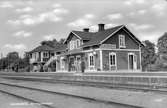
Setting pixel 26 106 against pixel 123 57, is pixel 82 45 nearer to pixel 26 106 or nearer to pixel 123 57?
pixel 123 57

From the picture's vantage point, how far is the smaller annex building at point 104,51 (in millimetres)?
35844

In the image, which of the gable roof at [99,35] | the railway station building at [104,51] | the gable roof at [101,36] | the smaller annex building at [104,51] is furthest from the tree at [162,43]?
the gable roof at [101,36]

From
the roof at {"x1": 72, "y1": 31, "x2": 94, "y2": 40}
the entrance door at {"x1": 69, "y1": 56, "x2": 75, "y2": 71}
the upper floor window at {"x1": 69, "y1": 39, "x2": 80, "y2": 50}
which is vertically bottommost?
the entrance door at {"x1": 69, "y1": 56, "x2": 75, "y2": 71}

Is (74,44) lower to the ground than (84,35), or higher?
lower

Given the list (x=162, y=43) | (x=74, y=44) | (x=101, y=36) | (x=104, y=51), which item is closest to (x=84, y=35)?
(x=74, y=44)

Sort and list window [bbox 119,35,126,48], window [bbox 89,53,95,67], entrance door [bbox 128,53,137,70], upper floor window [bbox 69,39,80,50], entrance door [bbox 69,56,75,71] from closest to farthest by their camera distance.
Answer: window [bbox 89,53,95,67] < entrance door [bbox 128,53,137,70] < window [bbox 119,35,126,48] < upper floor window [bbox 69,39,80,50] < entrance door [bbox 69,56,75,71]

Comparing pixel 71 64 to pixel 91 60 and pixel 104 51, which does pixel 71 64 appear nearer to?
pixel 91 60

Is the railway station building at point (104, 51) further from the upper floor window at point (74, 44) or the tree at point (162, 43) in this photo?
the tree at point (162, 43)

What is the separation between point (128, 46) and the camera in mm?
39250

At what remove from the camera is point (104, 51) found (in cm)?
3572

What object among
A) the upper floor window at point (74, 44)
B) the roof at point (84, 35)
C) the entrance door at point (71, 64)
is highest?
the roof at point (84, 35)

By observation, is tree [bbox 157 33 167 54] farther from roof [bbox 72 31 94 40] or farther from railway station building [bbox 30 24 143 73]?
roof [bbox 72 31 94 40]

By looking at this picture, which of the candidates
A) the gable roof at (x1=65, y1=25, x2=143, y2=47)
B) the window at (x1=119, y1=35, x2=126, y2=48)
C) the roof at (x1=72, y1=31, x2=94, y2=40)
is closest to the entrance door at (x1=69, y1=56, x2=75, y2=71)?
the roof at (x1=72, y1=31, x2=94, y2=40)

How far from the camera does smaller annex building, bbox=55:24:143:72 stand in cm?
3584
